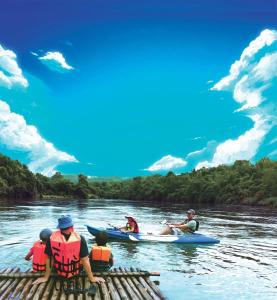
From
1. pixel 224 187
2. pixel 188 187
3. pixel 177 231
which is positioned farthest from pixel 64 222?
pixel 188 187

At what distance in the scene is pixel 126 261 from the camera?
16.9 metres

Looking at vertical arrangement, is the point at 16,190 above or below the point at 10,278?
above

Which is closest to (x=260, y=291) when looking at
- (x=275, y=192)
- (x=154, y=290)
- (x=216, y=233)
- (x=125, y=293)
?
(x=154, y=290)

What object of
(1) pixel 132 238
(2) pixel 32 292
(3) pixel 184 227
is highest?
(3) pixel 184 227

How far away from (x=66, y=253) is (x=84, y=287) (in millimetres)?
1011

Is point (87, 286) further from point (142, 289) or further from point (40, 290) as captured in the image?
point (142, 289)

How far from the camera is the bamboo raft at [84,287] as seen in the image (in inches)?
321

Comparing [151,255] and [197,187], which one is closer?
[151,255]

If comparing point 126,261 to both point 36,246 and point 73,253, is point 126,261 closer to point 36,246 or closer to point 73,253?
point 36,246

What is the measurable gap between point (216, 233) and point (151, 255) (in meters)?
10.7

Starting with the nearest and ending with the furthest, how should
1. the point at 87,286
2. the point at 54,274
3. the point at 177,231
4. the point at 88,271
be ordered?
the point at 88,271
the point at 87,286
the point at 54,274
the point at 177,231

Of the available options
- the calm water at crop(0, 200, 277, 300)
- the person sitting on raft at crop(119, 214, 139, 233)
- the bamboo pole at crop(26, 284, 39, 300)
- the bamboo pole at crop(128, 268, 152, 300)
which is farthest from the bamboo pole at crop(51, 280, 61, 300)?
the person sitting on raft at crop(119, 214, 139, 233)

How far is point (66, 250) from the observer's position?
820 centimetres

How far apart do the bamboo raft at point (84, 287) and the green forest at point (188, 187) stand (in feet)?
235
